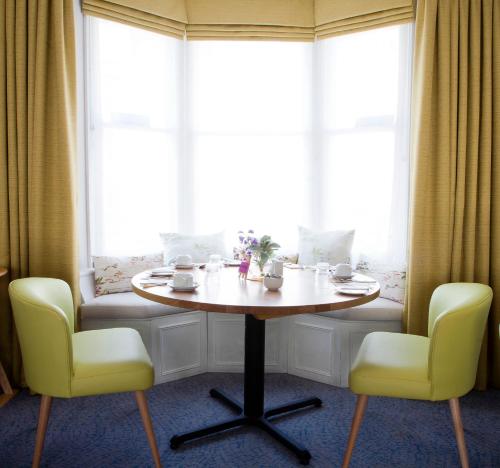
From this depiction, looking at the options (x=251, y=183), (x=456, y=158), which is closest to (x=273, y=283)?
(x=456, y=158)

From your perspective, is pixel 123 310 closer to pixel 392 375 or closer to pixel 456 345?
pixel 392 375

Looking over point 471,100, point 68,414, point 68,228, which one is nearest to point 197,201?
point 68,228

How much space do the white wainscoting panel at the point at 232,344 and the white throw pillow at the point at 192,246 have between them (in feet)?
1.59

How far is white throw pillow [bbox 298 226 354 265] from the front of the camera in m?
3.44

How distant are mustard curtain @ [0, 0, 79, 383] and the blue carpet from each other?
703 mm

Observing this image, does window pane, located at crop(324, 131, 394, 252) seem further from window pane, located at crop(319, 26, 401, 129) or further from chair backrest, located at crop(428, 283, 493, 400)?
chair backrest, located at crop(428, 283, 493, 400)

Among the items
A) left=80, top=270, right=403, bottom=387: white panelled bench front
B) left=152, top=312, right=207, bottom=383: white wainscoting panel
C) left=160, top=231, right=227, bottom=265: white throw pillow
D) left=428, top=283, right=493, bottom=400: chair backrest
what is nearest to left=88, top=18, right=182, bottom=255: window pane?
left=160, top=231, right=227, bottom=265: white throw pillow

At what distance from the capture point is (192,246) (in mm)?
3508

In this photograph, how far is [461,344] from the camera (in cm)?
197

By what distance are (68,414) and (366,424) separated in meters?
1.62

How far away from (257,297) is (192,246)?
4.76ft

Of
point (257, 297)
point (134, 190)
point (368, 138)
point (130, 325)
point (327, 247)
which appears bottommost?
point (130, 325)

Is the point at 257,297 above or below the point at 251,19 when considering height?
below

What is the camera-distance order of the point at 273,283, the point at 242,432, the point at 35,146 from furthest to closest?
1. the point at 35,146
2. the point at 242,432
3. the point at 273,283
